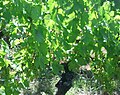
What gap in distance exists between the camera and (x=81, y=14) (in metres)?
1.98

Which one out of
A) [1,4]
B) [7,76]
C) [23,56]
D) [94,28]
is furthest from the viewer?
[23,56]

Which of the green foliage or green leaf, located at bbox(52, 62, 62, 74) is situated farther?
green leaf, located at bbox(52, 62, 62, 74)

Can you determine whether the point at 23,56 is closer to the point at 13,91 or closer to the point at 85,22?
the point at 13,91

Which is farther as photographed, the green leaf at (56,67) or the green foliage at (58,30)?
the green leaf at (56,67)

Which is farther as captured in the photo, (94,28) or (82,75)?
(82,75)

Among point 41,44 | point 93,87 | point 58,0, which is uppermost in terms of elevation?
point 93,87

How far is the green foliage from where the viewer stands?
6.34 feet

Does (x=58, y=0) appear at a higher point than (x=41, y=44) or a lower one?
higher

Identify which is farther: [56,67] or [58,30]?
[56,67]

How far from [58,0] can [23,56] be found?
28.4 inches

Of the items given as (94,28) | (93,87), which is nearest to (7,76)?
(94,28)

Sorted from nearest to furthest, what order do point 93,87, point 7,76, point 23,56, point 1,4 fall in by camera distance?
point 1,4 → point 7,76 → point 23,56 → point 93,87

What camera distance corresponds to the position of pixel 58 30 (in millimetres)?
2115

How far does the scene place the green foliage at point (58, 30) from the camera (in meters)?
1.93
